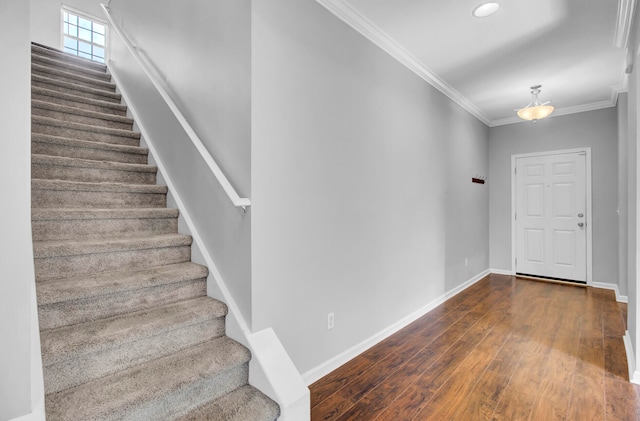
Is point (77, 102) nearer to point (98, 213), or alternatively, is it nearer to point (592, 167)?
point (98, 213)

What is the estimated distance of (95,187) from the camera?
245 centimetres

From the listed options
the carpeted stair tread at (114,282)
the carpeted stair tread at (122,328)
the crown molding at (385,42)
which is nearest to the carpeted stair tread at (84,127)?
the carpeted stair tread at (114,282)

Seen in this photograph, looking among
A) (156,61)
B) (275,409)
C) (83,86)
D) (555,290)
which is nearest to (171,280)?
(275,409)

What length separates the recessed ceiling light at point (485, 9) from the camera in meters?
2.46

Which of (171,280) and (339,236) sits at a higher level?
(339,236)

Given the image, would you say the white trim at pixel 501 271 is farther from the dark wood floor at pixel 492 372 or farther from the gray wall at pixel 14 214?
the gray wall at pixel 14 214

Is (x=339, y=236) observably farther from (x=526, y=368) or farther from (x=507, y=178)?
(x=507, y=178)

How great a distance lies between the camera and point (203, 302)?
6.91 feet

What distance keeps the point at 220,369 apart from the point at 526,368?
7.23ft

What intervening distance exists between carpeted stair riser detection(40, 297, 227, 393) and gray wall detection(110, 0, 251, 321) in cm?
26

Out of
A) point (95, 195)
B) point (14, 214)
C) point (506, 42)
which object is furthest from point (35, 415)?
point (506, 42)

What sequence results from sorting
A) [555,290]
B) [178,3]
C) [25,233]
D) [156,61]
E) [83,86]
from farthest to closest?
[555,290], [83,86], [156,61], [178,3], [25,233]

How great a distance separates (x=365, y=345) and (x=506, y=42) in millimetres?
2988

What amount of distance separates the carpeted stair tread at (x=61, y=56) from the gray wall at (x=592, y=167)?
20.3 feet
